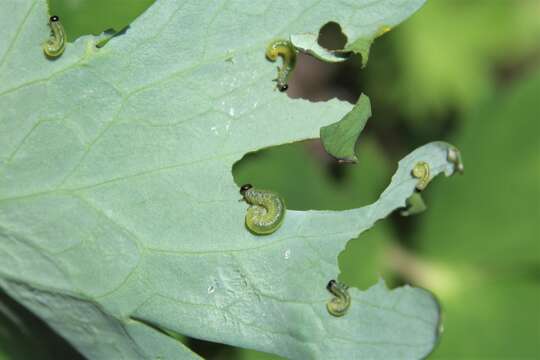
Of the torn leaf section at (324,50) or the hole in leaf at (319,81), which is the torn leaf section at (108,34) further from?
the hole in leaf at (319,81)

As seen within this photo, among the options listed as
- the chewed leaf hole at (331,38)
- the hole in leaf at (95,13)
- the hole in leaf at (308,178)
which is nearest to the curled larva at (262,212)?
the hole in leaf at (95,13)

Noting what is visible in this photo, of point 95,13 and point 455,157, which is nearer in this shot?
point 455,157

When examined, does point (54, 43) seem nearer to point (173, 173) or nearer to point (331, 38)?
point (173, 173)

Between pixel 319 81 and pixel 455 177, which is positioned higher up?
pixel 455 177

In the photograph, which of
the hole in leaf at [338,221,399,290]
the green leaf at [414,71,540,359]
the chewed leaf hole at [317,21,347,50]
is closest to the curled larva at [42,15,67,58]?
the hole in leaf at [338,221,399,290]

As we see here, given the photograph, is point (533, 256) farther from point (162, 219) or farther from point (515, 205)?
point (162, 219)

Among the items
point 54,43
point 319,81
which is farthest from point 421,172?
point 319,81
